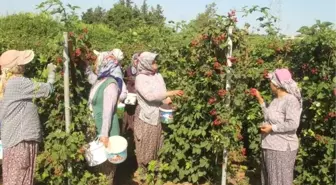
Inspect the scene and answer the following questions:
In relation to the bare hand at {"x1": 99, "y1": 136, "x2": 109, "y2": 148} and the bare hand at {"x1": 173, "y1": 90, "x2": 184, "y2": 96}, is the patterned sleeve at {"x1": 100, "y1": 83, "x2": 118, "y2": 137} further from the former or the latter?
the bare hand at {"x1": 173, "y1": 90, "x2": 184, "y2": 96}

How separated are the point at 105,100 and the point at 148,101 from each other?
3.14ft

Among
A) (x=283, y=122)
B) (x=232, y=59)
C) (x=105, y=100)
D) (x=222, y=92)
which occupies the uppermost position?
(x=232, y=59)

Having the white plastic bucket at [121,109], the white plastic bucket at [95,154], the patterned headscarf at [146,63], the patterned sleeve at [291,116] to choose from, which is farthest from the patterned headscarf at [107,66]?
the patterned sleeve at [291,116]

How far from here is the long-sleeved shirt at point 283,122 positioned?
4.25m

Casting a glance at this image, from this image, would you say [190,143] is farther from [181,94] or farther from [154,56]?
[154,56]

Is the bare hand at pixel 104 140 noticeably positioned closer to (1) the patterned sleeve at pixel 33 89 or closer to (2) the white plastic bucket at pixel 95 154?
(2) the white plastic bucket at pixel 95 154

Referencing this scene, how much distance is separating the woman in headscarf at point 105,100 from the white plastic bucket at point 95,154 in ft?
0.25

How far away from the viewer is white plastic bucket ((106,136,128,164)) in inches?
169

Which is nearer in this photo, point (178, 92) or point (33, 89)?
point (33, 89)

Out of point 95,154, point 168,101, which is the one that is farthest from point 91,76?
point 168,101

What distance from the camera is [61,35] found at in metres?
4.13

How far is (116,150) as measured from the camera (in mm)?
4309

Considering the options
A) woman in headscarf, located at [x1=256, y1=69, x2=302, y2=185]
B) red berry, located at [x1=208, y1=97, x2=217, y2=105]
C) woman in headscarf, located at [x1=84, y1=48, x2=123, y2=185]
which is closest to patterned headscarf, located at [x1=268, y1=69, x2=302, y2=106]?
woman in headscarf, located at [x1=256, y1=69, x2=302, y2=185]

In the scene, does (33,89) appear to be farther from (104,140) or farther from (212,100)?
(212,100)
